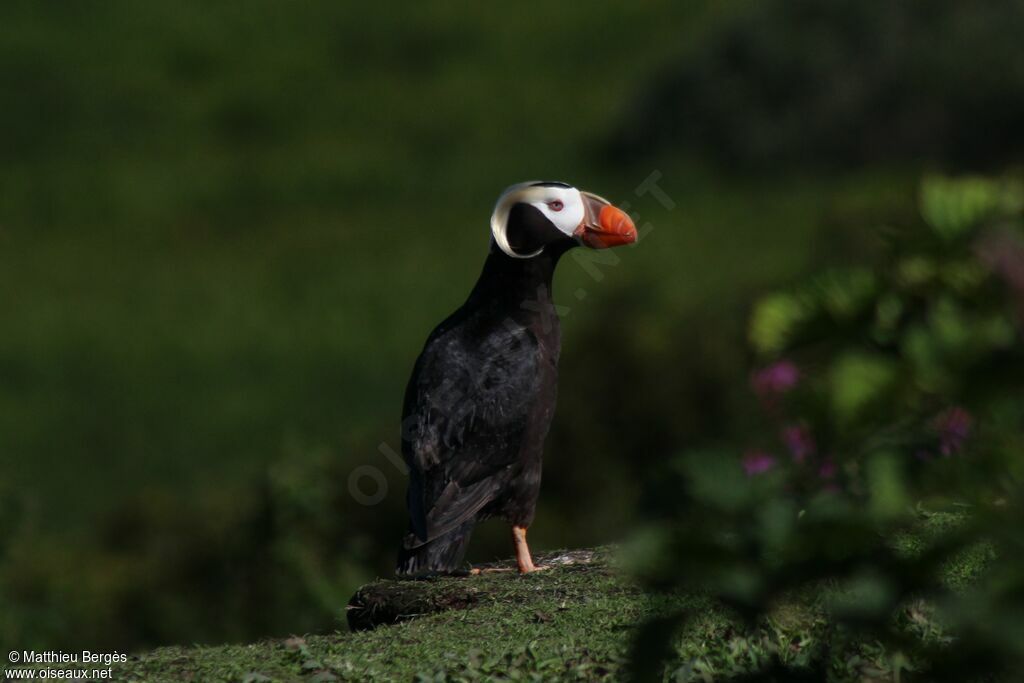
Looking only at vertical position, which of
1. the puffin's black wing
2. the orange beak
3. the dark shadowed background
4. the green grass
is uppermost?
the dark shadowed background

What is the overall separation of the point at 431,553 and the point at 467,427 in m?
0.42

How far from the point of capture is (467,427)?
5773 mm

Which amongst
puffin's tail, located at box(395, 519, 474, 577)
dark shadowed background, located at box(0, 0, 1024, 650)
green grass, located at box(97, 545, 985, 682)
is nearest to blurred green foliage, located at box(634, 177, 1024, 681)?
green grass, located at box(97, 545, 985, 682)

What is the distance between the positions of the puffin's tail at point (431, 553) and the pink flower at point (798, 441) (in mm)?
1027

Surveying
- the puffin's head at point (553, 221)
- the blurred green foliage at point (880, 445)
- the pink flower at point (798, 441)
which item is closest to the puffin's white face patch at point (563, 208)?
the puffin's head at point (553, 221)

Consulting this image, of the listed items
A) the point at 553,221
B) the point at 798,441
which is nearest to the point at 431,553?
the point at 553,221

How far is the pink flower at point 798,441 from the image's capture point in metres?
2.11

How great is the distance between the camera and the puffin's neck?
19.3 ft

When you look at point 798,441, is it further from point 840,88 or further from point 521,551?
point 840,88

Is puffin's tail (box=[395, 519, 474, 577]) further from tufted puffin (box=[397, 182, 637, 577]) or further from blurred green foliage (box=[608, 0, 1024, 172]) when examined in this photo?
blurred green foliage (box=[608, 0, 1024, 172])

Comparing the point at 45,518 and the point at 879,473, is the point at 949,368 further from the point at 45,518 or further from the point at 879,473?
the point at 45,518

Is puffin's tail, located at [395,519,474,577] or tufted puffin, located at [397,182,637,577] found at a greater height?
tufted puffin, located at [397,182,637,577]

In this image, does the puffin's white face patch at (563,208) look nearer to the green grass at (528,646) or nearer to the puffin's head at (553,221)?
the puffin's head at (553,221)

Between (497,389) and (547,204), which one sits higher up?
(547,204)
